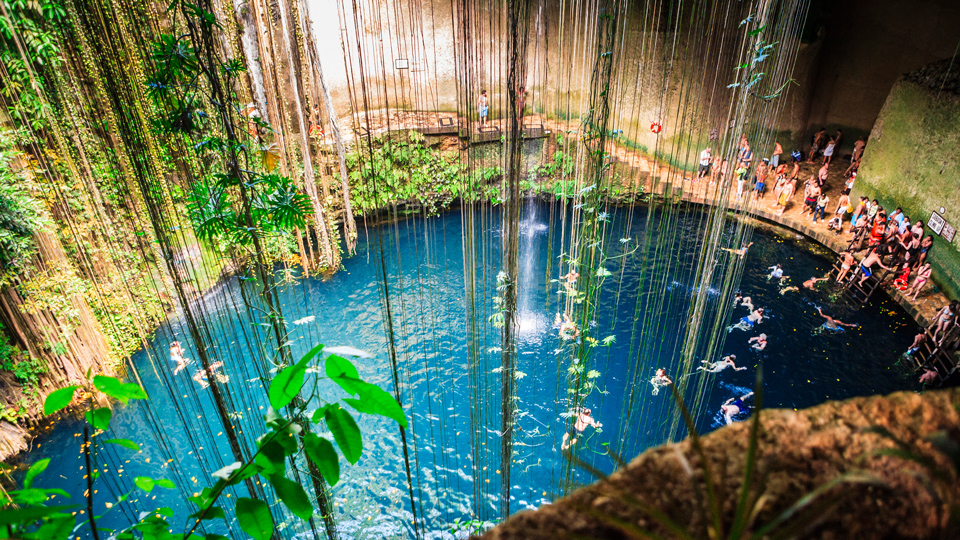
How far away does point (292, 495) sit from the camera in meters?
0.78

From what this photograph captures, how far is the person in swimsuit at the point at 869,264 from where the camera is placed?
6.21 metres

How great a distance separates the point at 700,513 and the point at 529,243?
7735 millimetres

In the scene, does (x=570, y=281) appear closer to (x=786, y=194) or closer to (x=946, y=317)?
(x=946, y=317)

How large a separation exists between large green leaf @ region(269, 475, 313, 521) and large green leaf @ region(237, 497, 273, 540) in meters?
0.05

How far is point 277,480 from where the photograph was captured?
77 centimetres

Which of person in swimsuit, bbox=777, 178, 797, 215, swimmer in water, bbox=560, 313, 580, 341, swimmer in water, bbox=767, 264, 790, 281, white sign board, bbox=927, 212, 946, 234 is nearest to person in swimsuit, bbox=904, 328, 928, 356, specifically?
white sign board, bbox=927, 212, 946, 234

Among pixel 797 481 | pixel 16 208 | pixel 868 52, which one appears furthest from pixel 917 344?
pixel 16 208

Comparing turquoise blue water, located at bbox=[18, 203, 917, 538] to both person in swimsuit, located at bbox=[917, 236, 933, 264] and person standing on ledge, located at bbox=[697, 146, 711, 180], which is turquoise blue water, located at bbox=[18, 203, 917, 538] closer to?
person in swimsuit, located at bbox=[917, 236, 933, 264]

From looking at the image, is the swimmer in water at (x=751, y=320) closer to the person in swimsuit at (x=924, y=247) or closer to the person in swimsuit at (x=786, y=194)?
the person in swimsuit at (x=924, y=247)

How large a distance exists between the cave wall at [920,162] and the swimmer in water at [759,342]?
243 centimetres

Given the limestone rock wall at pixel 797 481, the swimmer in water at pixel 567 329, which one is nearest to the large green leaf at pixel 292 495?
the limestone rock wall at pixel 797 481

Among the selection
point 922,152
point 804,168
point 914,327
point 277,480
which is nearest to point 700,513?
point 277,480

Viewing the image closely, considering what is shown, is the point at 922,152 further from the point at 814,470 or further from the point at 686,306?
the point at 814,470

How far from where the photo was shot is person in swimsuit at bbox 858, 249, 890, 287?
621cm
